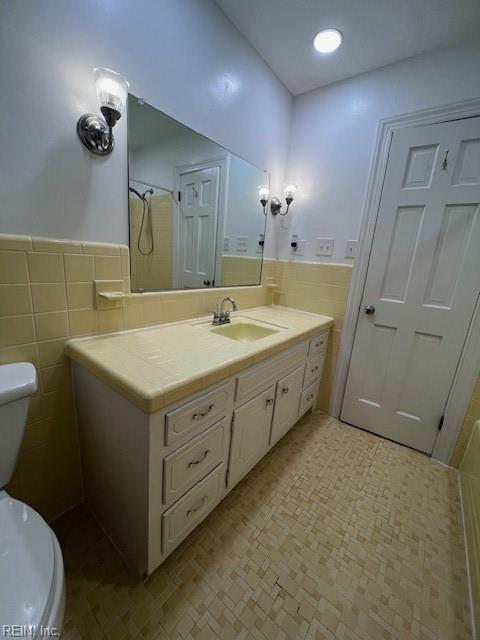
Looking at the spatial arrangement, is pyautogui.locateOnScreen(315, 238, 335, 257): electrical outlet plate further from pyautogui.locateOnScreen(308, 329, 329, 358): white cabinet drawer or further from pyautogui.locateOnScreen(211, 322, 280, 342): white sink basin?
pyautogui.locateOnScreen(211, 322, 280, 342): white sink basin

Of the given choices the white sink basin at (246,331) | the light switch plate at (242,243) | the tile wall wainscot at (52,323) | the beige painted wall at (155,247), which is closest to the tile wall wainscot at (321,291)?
the light switch plate at (242,243)

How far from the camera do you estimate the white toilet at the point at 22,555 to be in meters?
0.51

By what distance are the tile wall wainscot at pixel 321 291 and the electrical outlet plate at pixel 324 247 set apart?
0.26 feet

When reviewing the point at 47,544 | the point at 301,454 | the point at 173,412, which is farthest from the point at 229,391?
the point at 301,454

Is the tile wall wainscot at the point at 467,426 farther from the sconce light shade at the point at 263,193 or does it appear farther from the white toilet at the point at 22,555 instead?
the white toilet at the point at 22,555

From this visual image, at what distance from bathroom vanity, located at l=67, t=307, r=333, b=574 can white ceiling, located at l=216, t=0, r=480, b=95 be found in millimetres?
1642

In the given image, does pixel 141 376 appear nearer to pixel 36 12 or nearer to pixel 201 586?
pixel 201 586

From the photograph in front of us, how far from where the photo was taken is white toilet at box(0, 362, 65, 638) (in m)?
0.51

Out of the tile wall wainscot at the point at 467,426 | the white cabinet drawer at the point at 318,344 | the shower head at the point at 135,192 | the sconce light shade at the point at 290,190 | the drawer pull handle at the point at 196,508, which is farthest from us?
the sconce light shade at the point at 290,190

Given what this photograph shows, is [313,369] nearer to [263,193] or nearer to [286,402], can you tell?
[286,402]

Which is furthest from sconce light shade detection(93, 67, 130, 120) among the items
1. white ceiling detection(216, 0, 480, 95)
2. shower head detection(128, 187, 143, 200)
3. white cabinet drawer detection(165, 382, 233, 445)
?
white cabinet drawer detection(165, 382, 233, 445)

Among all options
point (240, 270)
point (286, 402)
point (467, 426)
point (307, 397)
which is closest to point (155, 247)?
point (240, 270)

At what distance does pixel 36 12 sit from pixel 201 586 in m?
2.07

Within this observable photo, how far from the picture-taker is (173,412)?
0.80m
